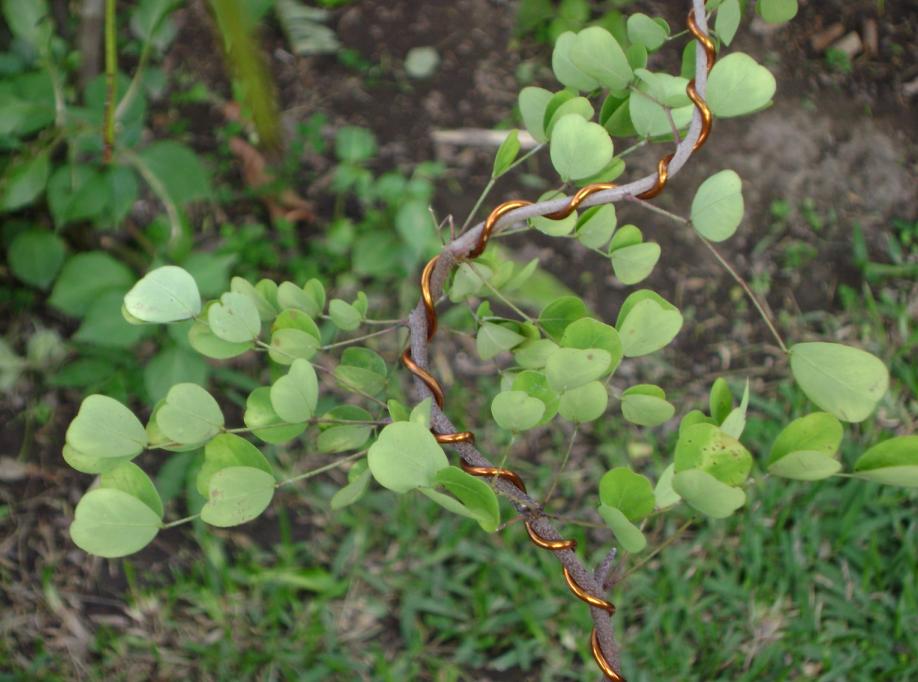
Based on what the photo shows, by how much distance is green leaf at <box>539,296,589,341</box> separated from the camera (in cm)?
71

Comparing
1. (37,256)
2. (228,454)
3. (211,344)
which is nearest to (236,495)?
→ (228,454)

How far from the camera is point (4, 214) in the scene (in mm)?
1565

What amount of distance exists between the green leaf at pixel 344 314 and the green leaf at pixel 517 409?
175 mm

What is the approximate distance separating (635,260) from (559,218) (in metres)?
0.09

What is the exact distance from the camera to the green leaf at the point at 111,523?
0.53 metres

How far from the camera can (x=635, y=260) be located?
26.3 inches

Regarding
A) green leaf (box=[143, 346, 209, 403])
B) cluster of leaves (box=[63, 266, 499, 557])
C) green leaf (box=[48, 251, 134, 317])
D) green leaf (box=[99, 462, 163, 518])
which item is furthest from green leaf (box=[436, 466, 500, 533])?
green leaf (box=[48, 251, 134, 317])

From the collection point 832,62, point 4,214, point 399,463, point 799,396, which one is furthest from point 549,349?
point 832,62

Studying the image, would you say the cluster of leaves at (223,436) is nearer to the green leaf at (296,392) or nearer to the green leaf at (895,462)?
the green leaf at (296,392)

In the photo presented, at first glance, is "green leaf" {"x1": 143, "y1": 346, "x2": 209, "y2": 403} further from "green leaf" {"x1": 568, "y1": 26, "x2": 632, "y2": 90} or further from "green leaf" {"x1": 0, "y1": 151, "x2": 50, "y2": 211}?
"green leaf" {"x1": 568, "y1": 26, "x2": 632, "y2": 90}

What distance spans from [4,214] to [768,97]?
143cm

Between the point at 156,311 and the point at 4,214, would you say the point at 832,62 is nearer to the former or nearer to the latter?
the point at 4,214

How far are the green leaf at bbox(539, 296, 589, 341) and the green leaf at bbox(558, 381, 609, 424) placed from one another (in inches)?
4.9

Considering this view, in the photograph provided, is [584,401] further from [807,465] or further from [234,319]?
[234,319]
